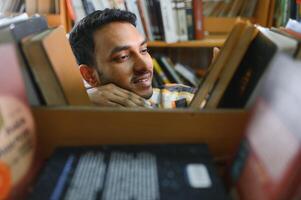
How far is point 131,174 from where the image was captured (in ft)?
2.31

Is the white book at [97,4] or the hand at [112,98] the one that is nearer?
the hand at [112,98]

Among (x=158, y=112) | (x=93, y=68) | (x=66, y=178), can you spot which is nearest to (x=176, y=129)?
(x=158, y=112)

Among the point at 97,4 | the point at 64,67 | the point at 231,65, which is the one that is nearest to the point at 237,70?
the point at 231,65

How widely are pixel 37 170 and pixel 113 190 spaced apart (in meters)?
0.22

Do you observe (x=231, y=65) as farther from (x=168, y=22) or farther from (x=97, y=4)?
(x=97, y=4)

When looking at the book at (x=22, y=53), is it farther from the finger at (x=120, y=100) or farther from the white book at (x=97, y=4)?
the white book at (x=97, y=4)

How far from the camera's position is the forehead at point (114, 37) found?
1.21 m

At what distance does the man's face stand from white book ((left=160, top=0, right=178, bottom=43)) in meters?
0.83

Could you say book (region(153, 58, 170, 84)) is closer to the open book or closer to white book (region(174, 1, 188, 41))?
white book (region(174, 1, 188, 41))

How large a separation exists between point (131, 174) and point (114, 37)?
0.63m

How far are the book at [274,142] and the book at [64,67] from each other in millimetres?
420

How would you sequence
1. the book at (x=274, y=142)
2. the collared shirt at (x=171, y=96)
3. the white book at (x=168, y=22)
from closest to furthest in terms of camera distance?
the book at (x=274, y=142) < the collared shirt at (x=171, y=96) < the white book at (x=168, y=22)

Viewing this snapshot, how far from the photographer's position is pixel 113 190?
66 cm

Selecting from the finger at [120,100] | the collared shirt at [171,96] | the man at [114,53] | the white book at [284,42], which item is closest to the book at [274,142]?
the white book at [284,42]
